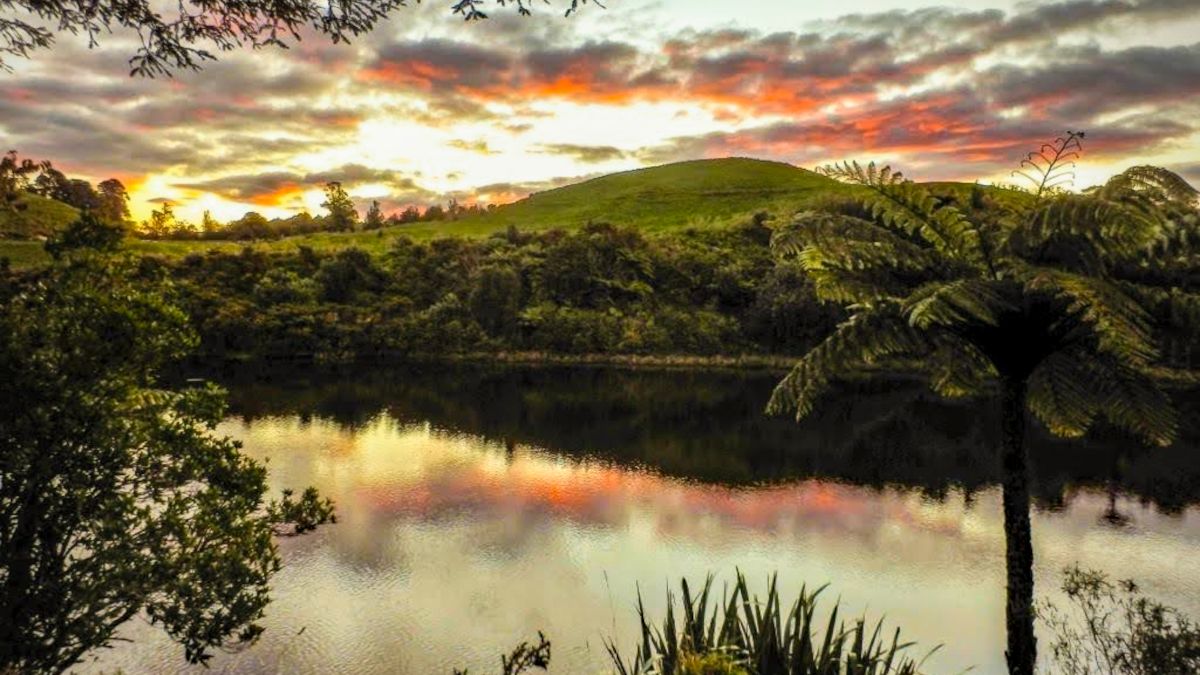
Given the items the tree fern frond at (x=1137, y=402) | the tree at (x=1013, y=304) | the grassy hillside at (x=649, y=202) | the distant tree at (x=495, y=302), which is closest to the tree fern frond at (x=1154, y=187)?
the tree at (x=1013, y=304)

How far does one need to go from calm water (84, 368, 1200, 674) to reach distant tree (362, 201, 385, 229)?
267 ft

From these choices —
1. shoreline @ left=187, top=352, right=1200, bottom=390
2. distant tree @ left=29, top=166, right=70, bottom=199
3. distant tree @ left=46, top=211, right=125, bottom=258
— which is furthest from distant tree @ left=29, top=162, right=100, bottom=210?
distant tree @ left=46, top=211, right=125, bottom=258

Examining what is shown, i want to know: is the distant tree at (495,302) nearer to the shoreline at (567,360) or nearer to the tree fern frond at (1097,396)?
the shoreline at (567,360)

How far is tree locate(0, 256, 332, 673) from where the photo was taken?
7.29 meters

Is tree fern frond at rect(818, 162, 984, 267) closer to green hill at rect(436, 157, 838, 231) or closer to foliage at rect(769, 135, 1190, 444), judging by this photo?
foliage at rect(769, 135, 1190, 444)

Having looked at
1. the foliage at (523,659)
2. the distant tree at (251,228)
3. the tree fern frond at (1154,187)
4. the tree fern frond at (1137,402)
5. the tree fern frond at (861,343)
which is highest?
the distant tree at (251,228)

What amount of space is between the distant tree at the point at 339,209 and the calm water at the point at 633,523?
80.4 metres

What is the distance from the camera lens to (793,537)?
667 inches

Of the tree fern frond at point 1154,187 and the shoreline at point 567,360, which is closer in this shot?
the tree fern frond at point 1154,187

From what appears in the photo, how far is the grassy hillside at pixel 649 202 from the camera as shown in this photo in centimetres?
9212

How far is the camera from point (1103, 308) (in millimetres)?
7000

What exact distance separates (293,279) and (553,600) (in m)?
56.4

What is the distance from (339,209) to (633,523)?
366 feet

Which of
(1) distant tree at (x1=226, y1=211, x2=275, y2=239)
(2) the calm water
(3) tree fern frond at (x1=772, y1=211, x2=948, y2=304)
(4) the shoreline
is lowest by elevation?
(2) the calm water
